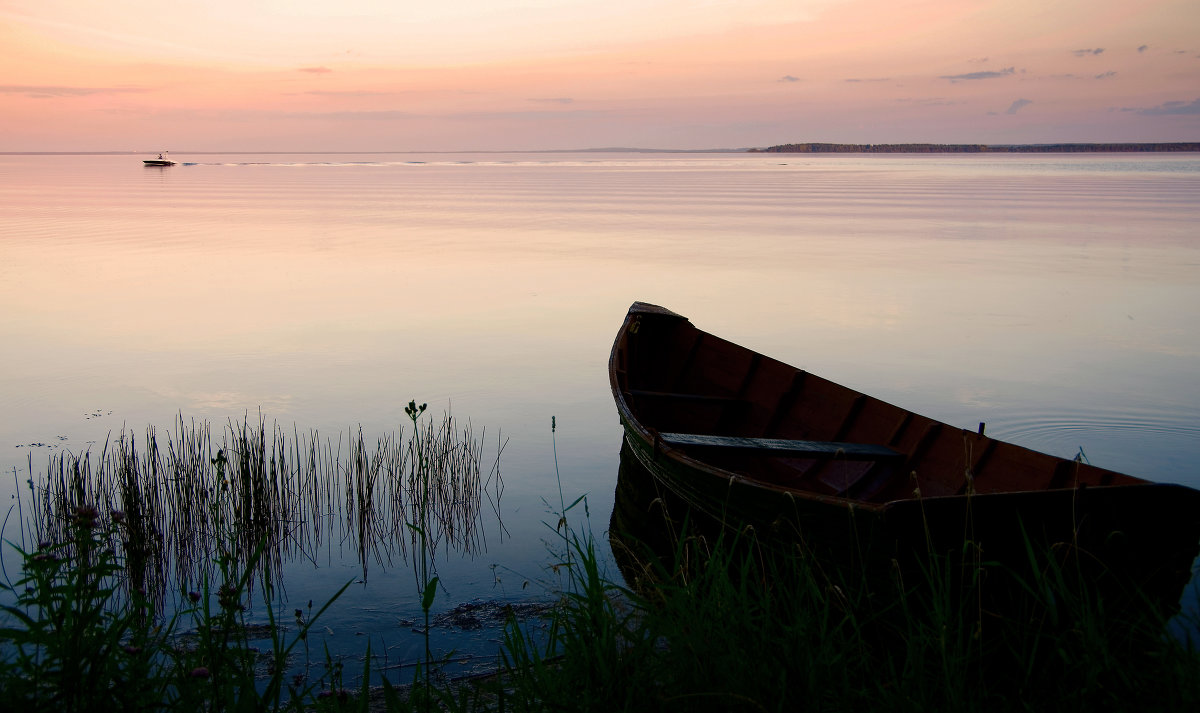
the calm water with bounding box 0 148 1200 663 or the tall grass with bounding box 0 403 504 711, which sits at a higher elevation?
the calm water with bounding box 0 148 1200 663

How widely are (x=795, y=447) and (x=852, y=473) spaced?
452 millimetres

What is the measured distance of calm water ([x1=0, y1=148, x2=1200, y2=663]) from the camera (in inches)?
358

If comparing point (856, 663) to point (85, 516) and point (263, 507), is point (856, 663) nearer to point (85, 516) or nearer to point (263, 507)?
point (85, 516)

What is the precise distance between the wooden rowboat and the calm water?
1.08 metres

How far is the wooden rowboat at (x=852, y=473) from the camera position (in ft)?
13.9

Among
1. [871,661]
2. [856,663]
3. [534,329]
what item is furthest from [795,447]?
[534,329]

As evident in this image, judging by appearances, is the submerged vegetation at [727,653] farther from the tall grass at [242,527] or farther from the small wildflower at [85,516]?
the tall grass at [242,527]

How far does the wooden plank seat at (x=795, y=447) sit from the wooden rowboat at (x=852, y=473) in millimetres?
13

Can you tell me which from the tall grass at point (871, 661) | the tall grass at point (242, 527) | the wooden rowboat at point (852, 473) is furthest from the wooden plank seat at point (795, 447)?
the tall grass at point (871, 661)

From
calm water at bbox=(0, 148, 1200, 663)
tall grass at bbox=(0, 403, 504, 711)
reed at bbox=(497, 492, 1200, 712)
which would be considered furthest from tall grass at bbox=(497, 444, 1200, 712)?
calm water at bbox=(0, 148, 1200, 663)

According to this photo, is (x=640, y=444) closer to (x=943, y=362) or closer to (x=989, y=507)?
(x=989, y=507)

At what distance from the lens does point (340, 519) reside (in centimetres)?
719

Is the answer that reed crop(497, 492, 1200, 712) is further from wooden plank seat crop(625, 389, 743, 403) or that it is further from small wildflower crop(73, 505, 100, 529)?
wooden plank seat crop(625, 389, 743, 403)

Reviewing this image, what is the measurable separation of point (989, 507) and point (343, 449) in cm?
613
